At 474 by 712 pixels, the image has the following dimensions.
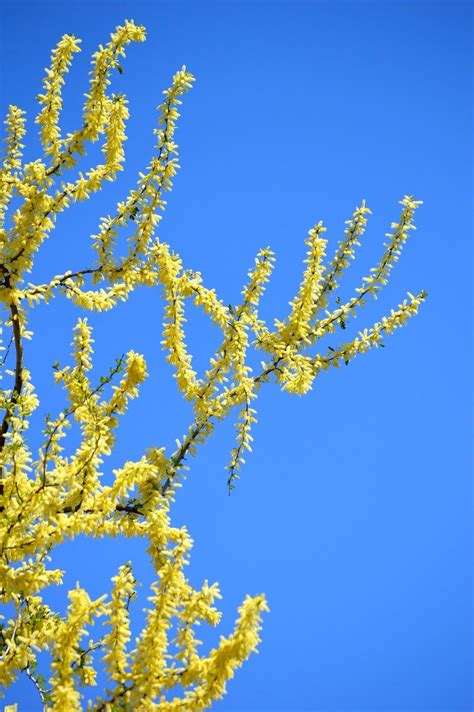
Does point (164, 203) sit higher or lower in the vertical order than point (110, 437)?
higher

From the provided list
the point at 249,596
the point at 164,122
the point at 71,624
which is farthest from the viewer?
the point at 164,122

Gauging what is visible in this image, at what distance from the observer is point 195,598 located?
19.6ft

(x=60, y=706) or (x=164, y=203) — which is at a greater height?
(x=164, y=203)

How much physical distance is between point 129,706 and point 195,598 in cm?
89

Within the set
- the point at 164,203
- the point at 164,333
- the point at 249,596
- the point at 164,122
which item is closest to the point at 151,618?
the point at 249,596

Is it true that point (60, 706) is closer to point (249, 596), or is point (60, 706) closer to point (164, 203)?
point (249, 596)

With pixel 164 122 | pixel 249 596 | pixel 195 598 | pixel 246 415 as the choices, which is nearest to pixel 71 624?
pixel 195 598

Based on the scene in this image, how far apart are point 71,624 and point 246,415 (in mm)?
2383

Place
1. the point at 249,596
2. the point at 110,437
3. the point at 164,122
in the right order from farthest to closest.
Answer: the point at 164,122 < the point at 110,437 < the point at 249,596

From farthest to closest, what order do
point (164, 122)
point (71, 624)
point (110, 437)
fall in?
point (164, 122) < point (110, 437) < point (71, 624)

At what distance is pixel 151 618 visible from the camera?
5879mm

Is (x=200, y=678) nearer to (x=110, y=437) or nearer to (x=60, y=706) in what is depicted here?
(x=60, y=706)

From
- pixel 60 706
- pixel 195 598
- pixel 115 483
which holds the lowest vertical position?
pixel 60 706

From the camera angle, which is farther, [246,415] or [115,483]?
[246,415]
